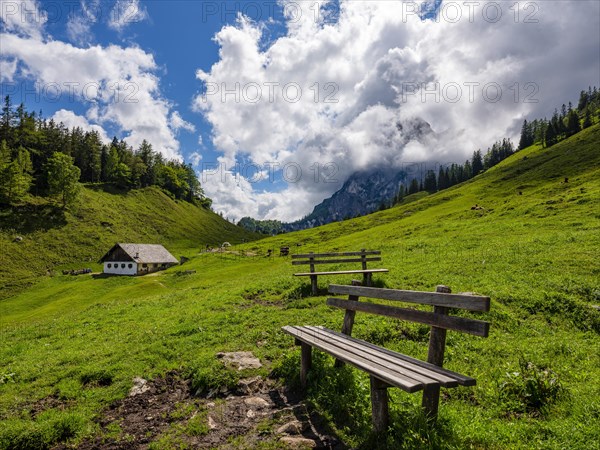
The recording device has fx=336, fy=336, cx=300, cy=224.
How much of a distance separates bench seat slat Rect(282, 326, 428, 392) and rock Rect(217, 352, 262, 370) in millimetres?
1896

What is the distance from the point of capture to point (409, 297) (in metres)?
7.07

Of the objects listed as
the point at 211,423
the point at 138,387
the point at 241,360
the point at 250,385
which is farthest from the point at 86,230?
the point at 211,423

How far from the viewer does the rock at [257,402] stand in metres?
7.83

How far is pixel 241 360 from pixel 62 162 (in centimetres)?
12546

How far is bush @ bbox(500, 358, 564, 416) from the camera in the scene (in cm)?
666

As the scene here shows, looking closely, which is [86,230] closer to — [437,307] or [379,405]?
[379,405]

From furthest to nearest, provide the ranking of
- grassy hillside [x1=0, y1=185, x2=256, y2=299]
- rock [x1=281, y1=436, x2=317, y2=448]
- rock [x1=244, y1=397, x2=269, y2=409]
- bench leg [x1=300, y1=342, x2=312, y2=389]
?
grassy hillside [x1=0, y1=185, x2=256, y2=299], bench leg [x1=300, y1=342, x2=312, y2=389], rock [x1=244, y1=397, x2=269, y2=409], rock [x1=281, y1=436, x2=317, y2=448]

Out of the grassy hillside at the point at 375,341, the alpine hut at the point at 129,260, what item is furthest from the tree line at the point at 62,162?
the grassy hillside at the point at 375,341

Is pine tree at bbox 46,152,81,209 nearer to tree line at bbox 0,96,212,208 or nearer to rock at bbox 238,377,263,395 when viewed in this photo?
tree line at bbox 0,96,212,208

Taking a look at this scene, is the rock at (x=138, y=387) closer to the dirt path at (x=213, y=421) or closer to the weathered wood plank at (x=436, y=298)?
the dirt path at (x=213, y=421)

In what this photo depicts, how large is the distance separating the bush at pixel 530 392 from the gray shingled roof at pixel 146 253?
87807mm

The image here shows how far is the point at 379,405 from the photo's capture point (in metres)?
5.72

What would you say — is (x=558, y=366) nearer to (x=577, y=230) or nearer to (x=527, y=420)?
(x=527, y=420)

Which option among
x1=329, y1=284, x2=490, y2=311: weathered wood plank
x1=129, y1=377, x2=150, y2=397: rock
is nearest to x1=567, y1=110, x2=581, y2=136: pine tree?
x1=329, y1=284, x2=490, y2=311: weathered wood plank
